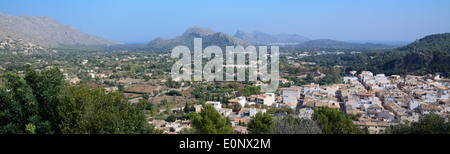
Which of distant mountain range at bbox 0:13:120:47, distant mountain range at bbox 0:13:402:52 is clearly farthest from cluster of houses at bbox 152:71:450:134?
distant mountain range at bbox 0:13:120:47

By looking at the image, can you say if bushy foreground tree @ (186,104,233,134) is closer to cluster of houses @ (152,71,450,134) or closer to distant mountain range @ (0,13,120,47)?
cluster of houses @ (152,71,450,134)

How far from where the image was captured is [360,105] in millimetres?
17250

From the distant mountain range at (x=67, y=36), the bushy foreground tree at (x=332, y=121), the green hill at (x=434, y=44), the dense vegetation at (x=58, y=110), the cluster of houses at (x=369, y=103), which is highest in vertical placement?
the distant mountain range at (x=67, y=36)

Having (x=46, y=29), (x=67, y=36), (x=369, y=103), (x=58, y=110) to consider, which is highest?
(x=46, y=29)

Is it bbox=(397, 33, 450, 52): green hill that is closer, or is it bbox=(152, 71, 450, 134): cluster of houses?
bbox=(152, 71, 450, 134): cluster of houses

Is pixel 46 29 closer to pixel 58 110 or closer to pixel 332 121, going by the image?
pixel 58 110

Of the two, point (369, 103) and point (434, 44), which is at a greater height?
point (434, 44)

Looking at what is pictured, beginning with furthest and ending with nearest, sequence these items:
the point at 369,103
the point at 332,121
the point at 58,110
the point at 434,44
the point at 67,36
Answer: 1. the point at 67,36
2. the point at 434,44
3. the point at 369,103
4. the point at 332,121
5. the point at 58,110

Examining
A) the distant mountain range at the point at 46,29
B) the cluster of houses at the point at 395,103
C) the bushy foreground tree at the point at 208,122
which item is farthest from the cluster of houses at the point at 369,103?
the distant mountain range at the point at 46,29

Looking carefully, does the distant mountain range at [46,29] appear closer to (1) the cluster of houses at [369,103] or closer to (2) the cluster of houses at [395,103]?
(1) the cluster of houses at [369,103]

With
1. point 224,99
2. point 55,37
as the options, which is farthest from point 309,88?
point 55,37

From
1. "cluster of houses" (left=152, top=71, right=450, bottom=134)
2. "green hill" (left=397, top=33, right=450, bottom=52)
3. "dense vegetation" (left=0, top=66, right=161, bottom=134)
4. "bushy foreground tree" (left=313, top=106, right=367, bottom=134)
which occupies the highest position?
"green hill" (left=397, top=33, right=450, bottom=52)

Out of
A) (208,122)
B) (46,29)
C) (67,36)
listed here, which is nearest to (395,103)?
(208,122)
